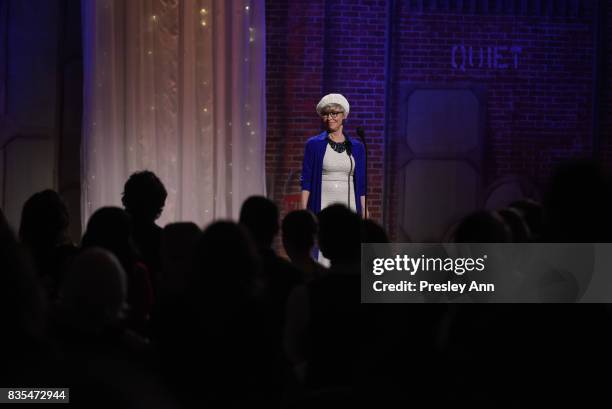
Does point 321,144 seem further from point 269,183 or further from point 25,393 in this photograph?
point 25,393

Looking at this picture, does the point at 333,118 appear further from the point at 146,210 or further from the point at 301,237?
the point at 301,237

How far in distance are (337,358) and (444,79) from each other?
5836mm

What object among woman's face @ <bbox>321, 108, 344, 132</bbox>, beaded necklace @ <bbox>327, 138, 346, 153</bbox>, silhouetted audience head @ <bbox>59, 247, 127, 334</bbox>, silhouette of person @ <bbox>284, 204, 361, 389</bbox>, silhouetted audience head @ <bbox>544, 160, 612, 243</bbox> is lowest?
silhouette of person @ <bbox>284, 204, 361, 389</bbox>

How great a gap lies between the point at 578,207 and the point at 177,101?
5.16 metres

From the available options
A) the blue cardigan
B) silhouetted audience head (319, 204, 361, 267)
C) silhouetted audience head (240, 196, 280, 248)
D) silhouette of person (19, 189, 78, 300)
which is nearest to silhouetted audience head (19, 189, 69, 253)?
silhouette of person (19, 189, 78, 300)

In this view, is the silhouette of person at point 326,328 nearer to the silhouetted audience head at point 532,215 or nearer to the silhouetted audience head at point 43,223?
the silhouetted audience head at point 43,223

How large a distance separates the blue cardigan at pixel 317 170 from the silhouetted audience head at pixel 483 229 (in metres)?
3.37

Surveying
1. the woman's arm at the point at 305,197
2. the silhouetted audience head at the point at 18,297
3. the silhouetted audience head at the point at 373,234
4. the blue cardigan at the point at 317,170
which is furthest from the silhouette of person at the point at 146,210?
the silhouetted audience head at the point at 18,297

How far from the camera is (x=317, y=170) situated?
6.13 metres

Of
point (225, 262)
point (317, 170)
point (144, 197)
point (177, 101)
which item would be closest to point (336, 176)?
point (317, 170)

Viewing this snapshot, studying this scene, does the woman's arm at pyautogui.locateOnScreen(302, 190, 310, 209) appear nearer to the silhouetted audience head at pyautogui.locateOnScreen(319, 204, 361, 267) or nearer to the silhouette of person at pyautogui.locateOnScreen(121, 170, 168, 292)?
the silhouette of person at pyautogui.locateOnScreen(121, 170, 168, 292)

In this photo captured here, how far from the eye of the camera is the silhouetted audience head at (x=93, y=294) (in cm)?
210

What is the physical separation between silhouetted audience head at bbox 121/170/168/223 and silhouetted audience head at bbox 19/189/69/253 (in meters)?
0.54

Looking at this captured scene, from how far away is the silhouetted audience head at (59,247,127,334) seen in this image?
2100 mm
